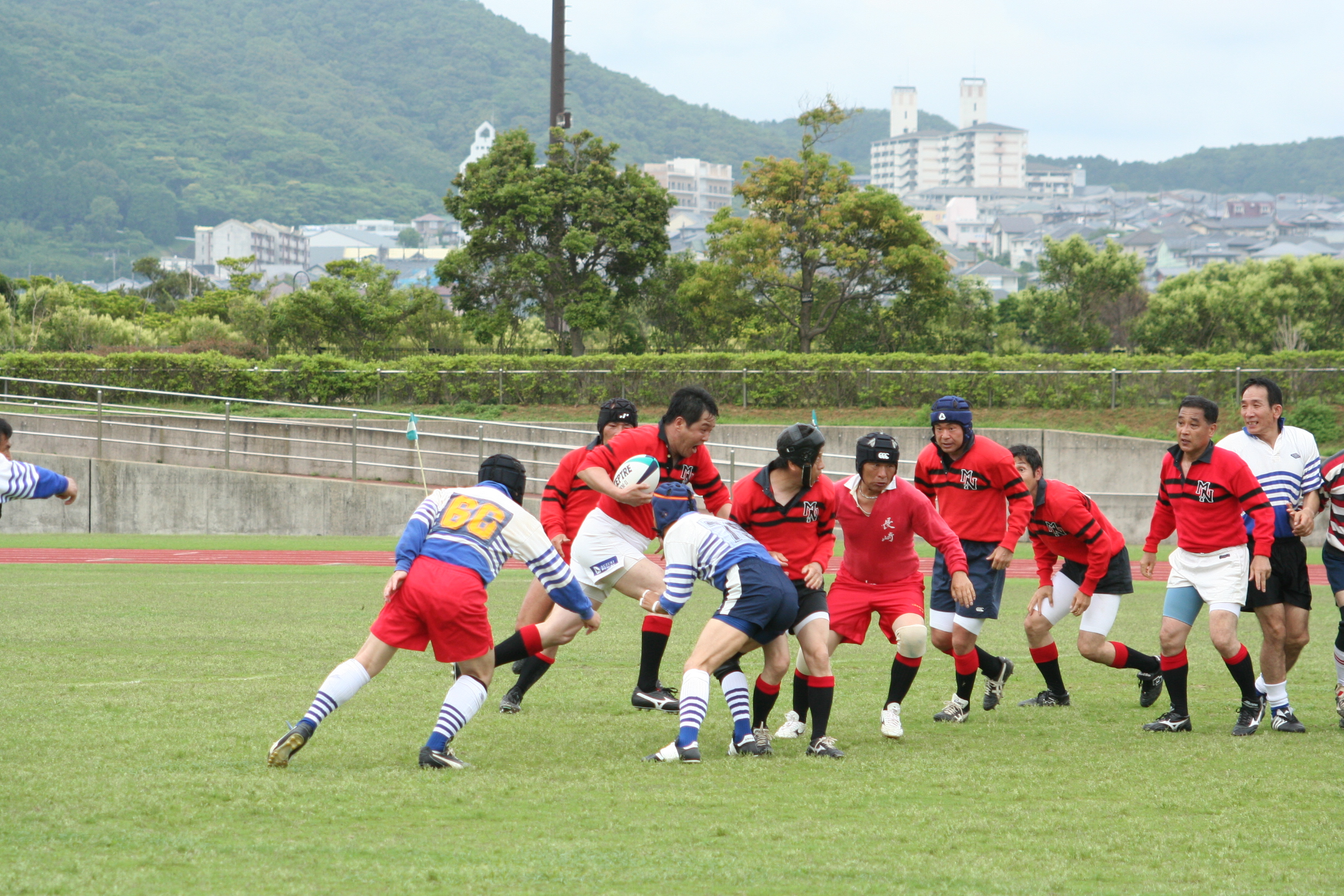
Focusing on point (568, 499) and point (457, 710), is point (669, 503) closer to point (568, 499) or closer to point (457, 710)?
point (457, 710)

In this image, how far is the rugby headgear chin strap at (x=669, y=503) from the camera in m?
7.07

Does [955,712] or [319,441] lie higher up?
[319,441]

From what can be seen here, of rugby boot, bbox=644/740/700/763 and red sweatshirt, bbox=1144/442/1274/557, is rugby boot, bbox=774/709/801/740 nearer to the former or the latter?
rugby boot, bbox=644/740/700/763

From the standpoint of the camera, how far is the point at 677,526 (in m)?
6.46

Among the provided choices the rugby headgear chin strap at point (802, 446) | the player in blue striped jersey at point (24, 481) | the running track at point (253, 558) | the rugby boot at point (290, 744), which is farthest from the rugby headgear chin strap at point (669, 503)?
the running track at point (253, 558)

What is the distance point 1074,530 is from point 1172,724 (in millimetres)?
1377

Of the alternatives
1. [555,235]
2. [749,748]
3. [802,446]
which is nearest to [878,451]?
[802,446]

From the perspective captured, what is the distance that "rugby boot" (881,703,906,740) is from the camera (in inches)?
269

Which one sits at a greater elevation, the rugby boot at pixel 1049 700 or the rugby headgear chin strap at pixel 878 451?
the rugby headgear chin strap at pixel 878 451

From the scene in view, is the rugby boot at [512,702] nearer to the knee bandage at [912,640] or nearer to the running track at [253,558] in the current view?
the knee bandage at [912,640]

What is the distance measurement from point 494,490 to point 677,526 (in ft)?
3.11

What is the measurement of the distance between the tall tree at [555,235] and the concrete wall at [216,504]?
11378mm

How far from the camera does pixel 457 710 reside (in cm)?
596

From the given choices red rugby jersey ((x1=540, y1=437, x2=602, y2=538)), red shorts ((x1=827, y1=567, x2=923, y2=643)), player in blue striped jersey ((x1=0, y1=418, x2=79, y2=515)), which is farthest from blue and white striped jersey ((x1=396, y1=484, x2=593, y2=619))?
red rugby jersey ((x1=540, y1=437, x2=602, y2=538))
